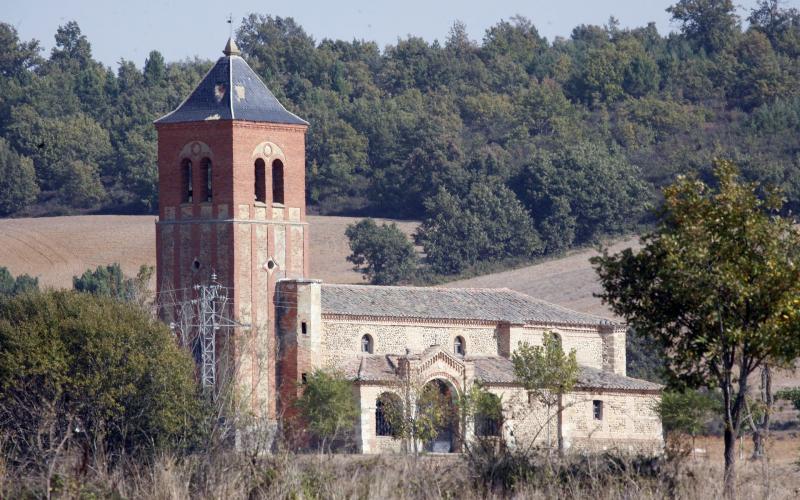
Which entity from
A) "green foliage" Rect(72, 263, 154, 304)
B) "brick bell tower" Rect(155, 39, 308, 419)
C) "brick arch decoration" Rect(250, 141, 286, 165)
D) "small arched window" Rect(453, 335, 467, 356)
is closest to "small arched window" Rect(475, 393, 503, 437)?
"small arched window" Rect(453, 335, 467, 356)

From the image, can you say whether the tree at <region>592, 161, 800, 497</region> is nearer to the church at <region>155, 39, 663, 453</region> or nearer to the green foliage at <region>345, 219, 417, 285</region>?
the church at <region>155, 39, 663, 453</region>

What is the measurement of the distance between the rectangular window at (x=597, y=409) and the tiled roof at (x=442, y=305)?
3244 mm

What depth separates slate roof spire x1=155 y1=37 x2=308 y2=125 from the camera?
5469cm

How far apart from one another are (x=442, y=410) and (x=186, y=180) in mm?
12024

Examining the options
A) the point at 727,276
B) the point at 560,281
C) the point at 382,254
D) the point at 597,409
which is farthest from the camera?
the point at 382,254

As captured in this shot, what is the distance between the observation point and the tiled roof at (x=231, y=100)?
54.7m

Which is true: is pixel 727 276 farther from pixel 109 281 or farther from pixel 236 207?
pixel 109 281

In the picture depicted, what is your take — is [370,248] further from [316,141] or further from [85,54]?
[85,54]

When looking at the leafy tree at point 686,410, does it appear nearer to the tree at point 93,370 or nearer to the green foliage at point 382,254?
the tree at point 93,370

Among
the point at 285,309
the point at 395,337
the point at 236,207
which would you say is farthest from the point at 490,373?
the point at 236,207

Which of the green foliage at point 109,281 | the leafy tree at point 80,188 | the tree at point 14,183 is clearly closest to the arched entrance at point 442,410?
the green foliage at point 109,281

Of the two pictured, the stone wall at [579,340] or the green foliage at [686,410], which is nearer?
the green foliage at [686,410]

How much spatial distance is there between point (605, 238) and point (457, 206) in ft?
31.3

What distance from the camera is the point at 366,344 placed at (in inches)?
2158
